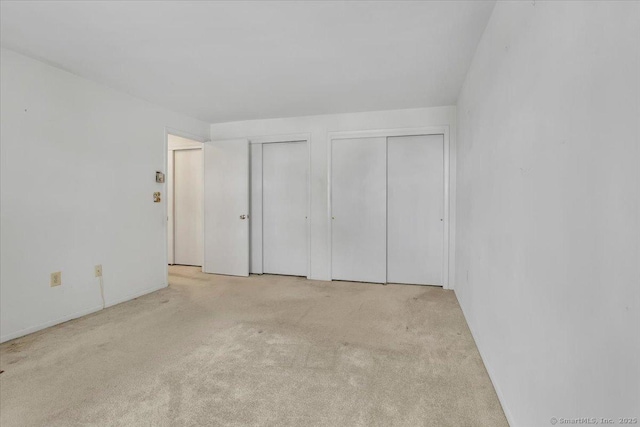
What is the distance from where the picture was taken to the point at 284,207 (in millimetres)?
4371

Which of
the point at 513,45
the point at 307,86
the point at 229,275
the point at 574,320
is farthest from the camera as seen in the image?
the point at 229,275

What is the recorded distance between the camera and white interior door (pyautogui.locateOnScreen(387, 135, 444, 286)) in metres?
3.81

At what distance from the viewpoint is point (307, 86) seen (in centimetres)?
308

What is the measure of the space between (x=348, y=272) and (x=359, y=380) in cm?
232

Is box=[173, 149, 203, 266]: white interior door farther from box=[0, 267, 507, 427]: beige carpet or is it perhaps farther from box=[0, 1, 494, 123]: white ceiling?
box=[0, 267, 507, 427]: beige carpet

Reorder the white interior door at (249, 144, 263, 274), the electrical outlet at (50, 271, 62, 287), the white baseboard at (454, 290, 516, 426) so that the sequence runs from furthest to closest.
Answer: the white interior door at (249, 144, 263, 274) → the electrical outlet at (50, 271, 62, 287) → the white baseboard at (454, 290, 516, 426)

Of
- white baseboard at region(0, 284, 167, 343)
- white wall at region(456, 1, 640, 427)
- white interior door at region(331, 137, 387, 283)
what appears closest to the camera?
white wall at region(456, 1, 640, 427)

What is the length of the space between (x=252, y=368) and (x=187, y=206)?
3.72 m

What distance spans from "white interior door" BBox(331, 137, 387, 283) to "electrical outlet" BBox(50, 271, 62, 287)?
114 inches

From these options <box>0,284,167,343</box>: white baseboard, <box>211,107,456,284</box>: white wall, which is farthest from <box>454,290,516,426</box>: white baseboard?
<box>0,284,167,343</box>: white baseboard

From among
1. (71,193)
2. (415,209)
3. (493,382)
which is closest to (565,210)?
(493,382)

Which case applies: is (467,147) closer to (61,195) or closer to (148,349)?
(148,349)

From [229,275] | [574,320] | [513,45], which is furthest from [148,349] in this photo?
[513,45]

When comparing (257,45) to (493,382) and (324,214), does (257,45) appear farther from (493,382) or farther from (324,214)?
(493,382)
